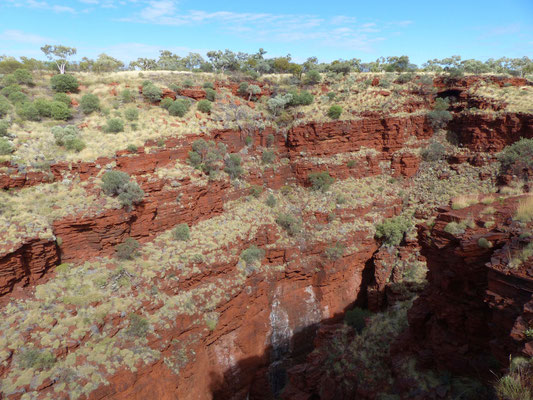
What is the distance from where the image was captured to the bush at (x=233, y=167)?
89.5ft

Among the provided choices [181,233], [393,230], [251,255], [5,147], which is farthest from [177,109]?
[393,230]

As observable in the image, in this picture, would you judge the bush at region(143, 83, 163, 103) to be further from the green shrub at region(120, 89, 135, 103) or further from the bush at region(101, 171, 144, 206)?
the bush at region(101, 171, 144, 206)

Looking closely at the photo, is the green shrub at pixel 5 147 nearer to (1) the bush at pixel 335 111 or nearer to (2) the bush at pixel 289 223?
(2) the bush at pixel 289 223

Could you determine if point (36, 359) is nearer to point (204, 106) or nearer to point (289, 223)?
point (289, 223)

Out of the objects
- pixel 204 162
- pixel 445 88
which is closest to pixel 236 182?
pixel 204 162

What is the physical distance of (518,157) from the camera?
23859mm

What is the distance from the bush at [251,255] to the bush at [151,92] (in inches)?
695

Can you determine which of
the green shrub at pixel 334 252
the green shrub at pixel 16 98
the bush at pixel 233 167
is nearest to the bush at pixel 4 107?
the green shrub at pixel 16 98

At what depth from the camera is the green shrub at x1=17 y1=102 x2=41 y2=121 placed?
22.6 meters

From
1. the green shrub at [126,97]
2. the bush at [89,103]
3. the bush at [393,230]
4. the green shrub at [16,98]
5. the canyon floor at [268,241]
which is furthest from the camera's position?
the green shrub at [126,97]

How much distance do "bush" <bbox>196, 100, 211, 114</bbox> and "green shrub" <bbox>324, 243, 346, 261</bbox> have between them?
1814 centimetres

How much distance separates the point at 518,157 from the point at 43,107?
1509 inches

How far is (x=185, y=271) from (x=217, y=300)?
280cm

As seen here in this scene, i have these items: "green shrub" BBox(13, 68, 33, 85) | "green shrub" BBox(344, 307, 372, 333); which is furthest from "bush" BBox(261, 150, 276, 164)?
"green shrub" BBox(13, 68, 33, 85)
